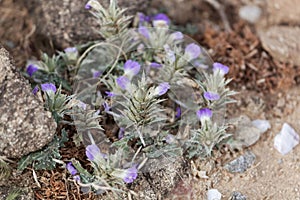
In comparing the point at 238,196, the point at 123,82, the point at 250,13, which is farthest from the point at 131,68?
the point at 250,13

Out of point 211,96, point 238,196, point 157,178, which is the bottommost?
point 238,196

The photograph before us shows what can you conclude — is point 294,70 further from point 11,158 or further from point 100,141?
point 11,158

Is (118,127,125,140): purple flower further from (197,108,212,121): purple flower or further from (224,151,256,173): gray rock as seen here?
(224,151,256,173): gray rock

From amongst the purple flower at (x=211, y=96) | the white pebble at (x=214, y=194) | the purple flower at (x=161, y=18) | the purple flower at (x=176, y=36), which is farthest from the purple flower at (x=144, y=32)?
the white pebble at (x=214, y=194)

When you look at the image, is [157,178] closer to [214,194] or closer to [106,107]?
[214,194]

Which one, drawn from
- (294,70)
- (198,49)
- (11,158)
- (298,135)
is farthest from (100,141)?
(294,70)

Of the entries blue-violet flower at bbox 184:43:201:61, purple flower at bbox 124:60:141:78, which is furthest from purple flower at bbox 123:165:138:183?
blue-violet flower at bbox 184:43:201:61
